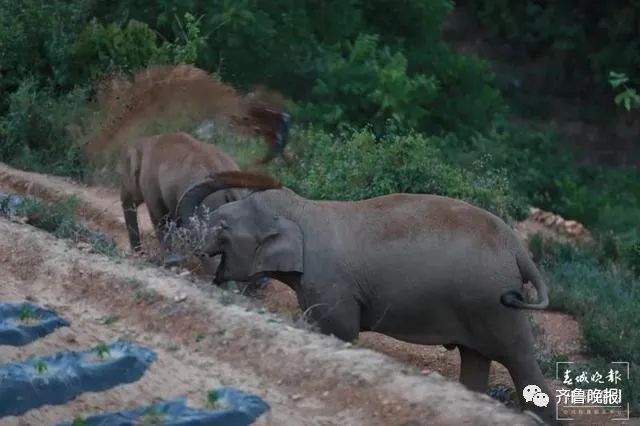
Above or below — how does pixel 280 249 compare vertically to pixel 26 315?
below

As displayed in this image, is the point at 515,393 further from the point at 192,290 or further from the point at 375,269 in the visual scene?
the point at 192,290

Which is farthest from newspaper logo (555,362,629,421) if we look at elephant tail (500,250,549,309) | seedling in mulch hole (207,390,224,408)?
seedling in mulch hole (207,390,224,408)

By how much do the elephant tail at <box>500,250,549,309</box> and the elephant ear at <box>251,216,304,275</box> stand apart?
1.42m

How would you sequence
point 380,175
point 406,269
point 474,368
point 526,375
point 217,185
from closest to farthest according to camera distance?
1. point 406,269
2. point 526,375
3. point 474,368
4. point 217,185
5. point 380,175

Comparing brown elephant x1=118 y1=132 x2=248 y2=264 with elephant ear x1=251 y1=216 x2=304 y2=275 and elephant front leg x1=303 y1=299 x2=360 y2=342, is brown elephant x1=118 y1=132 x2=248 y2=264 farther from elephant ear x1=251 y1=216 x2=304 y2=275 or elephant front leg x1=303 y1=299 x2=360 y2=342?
elephant front leg x1=303 y1=299 x2=360 y2=342

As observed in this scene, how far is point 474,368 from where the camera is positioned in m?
9.49

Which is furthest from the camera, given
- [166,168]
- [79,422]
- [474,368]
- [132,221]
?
[132,221]

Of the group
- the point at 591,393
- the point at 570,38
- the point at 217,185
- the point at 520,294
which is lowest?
the point at 570,38

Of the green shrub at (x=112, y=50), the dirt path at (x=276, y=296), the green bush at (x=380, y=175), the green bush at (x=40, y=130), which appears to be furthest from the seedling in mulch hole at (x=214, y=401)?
the green shrub at (x=112, y=50)

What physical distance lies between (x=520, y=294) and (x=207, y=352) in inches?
94.9

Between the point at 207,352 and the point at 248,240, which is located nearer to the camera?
the point at 207,352

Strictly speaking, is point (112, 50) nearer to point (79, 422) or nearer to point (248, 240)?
point (248, 240)

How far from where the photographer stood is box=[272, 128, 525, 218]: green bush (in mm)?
13711

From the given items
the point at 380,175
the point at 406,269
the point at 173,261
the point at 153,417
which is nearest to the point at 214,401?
the point at 153,417
